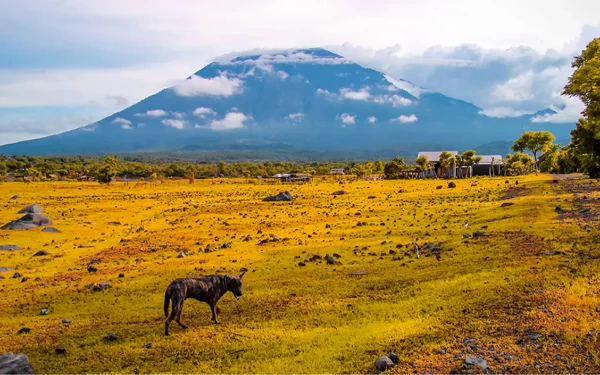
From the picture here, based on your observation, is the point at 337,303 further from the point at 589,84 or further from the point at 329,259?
the point at 589,84

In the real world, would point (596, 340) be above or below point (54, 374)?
above

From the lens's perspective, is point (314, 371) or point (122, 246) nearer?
point (314, 371)

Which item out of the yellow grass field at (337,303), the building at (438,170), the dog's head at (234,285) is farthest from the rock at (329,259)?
the building at (438,170)

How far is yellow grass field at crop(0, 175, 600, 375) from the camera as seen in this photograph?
8.80 meters

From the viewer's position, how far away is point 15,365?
8672 mm

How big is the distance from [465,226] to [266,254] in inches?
397

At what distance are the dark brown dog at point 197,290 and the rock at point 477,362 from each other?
5218 mm

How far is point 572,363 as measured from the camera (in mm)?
7656

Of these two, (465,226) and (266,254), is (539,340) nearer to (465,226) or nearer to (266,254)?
(266,254)

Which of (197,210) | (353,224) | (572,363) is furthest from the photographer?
(197,210)

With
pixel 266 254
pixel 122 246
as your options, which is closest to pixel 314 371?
pixel 266 254

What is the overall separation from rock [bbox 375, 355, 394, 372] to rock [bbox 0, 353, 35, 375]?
6.40 m

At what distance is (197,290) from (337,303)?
3591 mm

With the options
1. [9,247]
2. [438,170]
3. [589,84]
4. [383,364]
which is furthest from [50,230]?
[438,170]
